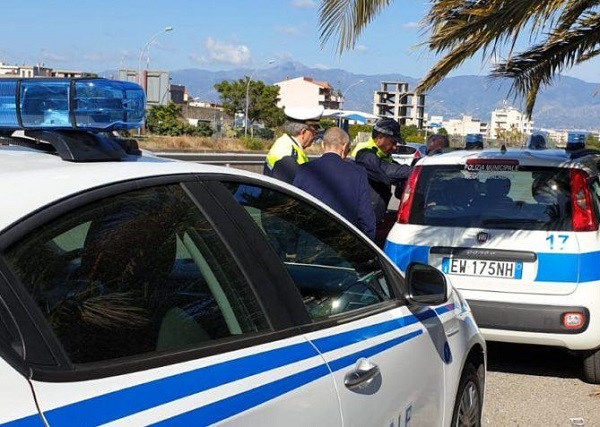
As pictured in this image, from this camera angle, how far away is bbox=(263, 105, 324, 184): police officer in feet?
23.1

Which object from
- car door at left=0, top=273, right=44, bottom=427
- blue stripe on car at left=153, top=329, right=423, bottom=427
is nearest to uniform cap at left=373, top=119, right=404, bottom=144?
blue stripe on car at left=153, top=329, right=423, bottom=427

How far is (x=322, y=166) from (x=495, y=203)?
127 centimetres

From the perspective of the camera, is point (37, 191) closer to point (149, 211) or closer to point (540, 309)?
point (149, 211)

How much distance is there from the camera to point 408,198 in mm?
5969

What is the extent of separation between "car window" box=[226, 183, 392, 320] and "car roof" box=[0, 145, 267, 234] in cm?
25

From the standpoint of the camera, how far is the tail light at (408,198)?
233 inches

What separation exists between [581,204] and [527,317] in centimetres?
87

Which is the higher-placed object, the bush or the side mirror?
the bush

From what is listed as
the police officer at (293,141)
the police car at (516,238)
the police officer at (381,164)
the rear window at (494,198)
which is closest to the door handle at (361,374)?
the police car at (516,238)

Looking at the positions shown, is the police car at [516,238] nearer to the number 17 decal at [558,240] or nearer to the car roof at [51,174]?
the number 17 decal at [558,240]

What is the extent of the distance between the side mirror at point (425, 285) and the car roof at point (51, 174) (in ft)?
3.31

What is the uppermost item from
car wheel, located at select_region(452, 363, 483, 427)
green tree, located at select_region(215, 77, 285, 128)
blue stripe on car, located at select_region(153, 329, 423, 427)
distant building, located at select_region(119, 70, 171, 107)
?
green tree, located at select_region(215, 77, 285, 128)

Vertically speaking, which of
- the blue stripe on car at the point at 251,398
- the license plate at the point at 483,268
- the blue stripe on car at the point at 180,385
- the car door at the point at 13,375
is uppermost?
the car door at the point at 13,375

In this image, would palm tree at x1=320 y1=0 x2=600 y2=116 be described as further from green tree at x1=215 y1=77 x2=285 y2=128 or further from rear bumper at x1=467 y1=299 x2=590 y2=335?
green tree at x1=215 y1=77 x2=285 y2=128
